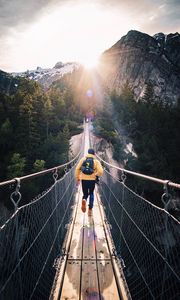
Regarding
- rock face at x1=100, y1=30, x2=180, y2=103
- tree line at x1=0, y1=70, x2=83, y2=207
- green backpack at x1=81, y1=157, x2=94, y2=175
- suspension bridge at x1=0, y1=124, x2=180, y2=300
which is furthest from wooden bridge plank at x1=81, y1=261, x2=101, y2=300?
rock face at x1=100, y1=30, x2=180, y2=103

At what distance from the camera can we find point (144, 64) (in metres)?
82.9

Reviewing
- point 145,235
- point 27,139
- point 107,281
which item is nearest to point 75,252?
point 107,281

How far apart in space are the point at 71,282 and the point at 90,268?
16.5 inches

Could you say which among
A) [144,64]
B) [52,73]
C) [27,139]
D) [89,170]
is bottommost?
[89,170]

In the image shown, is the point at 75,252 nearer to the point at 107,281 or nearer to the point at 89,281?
the point at 89,281

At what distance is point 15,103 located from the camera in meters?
33.6

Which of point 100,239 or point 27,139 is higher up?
point 27,139

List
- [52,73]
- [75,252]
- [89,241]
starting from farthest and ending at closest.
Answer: [52,73], [89,241], [75,252]

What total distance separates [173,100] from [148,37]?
3411cm

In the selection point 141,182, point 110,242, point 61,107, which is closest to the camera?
point 110,242

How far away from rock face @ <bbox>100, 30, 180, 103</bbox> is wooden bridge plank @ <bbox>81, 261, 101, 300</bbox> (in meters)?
72.7

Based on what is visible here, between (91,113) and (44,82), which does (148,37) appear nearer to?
(91,113)

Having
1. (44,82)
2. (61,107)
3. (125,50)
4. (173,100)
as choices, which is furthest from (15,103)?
(44,82)

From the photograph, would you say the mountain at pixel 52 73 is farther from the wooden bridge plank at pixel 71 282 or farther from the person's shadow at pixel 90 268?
the wooden bridge plank at pixel 71 282
